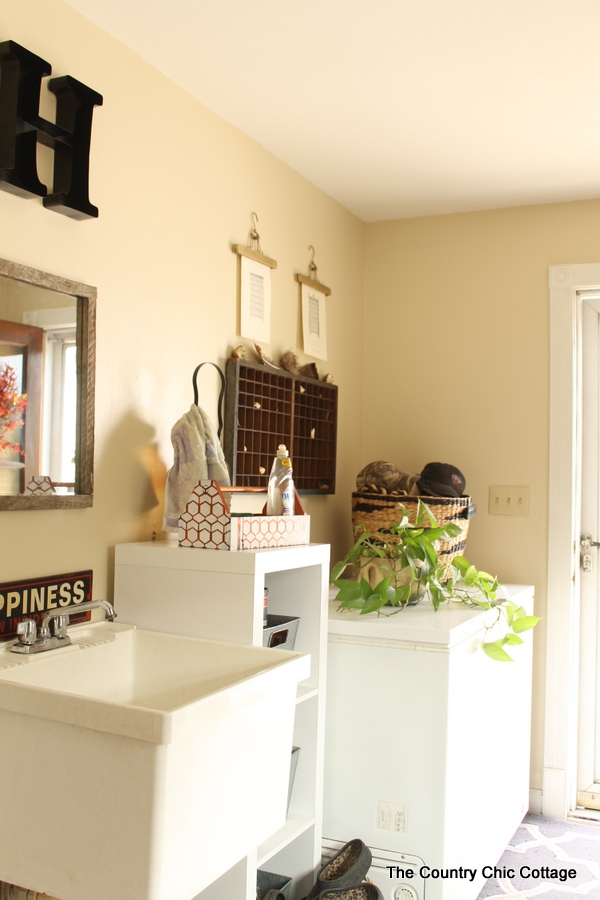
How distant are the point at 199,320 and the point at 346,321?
1047 mm

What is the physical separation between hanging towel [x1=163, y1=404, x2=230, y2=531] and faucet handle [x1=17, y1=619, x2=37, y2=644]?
48cm

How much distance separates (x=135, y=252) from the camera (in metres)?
1.96

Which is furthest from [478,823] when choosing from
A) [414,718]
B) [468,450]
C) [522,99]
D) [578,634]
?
[522,99]

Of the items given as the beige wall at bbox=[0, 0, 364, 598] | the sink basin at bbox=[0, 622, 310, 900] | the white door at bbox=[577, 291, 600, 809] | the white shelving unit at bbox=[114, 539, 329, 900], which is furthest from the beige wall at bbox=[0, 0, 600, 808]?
the sink basin at bbox=[0, 622, 310, 900]

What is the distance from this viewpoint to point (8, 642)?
1.57m

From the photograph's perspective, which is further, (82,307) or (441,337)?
(441,337)

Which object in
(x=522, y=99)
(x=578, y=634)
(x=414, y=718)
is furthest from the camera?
(x=578, y=634)

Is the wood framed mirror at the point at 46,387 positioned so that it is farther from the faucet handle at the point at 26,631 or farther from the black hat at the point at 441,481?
the black hat at the point at 441,481

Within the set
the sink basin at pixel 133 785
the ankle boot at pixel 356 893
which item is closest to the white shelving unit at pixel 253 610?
the ankle boot at pixel 356 893

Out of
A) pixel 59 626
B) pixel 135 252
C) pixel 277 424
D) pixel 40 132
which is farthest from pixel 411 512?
pixel 40 132

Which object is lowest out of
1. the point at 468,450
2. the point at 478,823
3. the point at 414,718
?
the point at 478,823

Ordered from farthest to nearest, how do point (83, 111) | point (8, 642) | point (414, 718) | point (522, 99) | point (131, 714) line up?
point (522, 99), point (414, 718), point (83, 111), point (8, 642), point (131, 714)

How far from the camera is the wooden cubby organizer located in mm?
2328

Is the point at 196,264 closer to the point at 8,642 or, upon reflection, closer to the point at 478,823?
the point at 8,642
